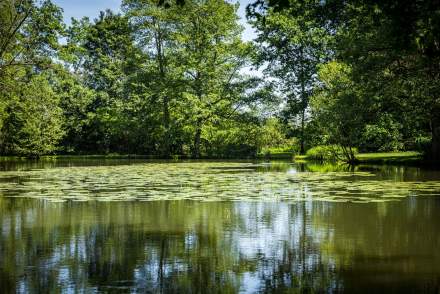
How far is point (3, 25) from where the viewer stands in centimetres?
3216

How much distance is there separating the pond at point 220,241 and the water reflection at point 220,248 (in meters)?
0.02

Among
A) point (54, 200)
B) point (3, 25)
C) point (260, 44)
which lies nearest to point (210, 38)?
point (260, 44)

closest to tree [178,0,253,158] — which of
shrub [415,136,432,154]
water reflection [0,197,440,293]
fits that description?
shrub [415,136,432,154]

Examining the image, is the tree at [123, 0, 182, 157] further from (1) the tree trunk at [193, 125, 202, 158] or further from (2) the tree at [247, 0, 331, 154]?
(2) the tree at [247, 0, 331, 154]

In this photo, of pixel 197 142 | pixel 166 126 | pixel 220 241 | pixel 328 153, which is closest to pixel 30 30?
pixel 166 126

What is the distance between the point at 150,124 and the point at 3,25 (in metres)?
20.9

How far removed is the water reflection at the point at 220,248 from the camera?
581 cm

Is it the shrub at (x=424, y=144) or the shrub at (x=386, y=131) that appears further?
the shrub at (x=424, y=144)

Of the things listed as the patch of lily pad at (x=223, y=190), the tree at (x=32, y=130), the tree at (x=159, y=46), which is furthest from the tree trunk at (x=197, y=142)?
the patch of lily pad at (x=223, y=190)

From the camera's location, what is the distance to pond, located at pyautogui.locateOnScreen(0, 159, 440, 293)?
19.2 ft

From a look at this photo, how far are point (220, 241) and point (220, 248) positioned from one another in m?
0.54

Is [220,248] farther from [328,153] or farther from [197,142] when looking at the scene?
[197,142]

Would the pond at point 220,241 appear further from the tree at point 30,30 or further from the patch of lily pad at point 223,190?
the tree at point 30,30

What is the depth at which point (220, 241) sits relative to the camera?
322 inches
